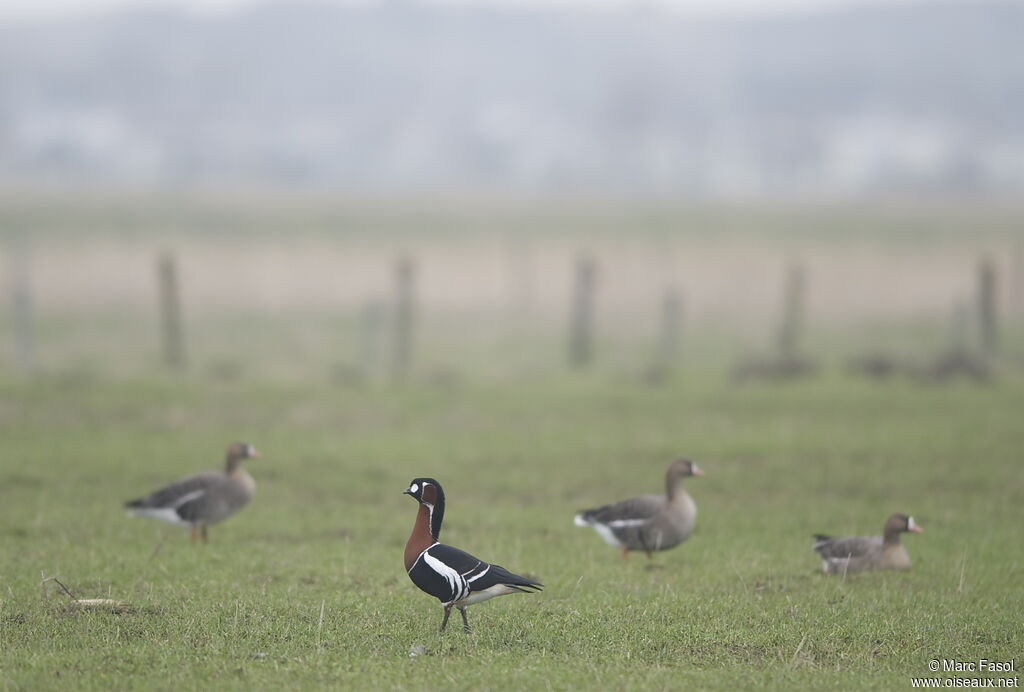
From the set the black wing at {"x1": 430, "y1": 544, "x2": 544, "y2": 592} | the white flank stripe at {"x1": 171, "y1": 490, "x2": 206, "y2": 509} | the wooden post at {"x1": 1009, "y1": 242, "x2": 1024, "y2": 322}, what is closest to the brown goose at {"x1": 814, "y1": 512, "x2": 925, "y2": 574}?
the black wing at {"x1": 430, "y1": 544, "x2": 544, "y2": 592}

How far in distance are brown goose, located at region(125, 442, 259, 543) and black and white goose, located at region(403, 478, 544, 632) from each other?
4.53 metres

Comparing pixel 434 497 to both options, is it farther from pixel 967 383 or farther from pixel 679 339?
pixel 679 339

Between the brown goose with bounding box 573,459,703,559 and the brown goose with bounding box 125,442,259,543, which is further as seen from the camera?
the brown goose with bounding box 125,442,259,543

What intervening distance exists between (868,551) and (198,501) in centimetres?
721

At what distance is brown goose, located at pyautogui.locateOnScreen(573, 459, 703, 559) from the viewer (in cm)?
1180

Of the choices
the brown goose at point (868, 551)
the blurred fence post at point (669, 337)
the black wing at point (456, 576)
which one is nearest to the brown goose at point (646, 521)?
the brown goose at point (868, 551)

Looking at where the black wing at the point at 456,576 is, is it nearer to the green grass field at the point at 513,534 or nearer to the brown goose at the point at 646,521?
the green grass field at the point at 513,534

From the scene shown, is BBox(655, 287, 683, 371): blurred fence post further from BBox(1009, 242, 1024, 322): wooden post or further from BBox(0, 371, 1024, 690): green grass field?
BBox(1009, 242, 1024, 322): wooden post

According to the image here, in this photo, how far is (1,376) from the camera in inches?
913

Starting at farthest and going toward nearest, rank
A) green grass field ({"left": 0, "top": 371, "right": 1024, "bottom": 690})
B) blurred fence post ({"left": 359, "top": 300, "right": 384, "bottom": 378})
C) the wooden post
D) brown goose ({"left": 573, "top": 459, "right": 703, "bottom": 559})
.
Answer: the wooden post < blurred fence post ({"left": 359, "top": 300, "right": 384, "bottom": 378}) < brown goose ({"left": 573, "top": 459, "right": 703, "bottom": 559}) < green grass field ({"left": 0, "top": 371, "right": 1024, "bottom": 690})

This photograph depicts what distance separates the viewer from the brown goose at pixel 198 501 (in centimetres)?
1249

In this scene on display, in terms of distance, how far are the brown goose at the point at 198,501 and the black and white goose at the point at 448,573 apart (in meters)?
4.53

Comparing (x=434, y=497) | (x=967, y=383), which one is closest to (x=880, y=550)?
(x=434, y=497)

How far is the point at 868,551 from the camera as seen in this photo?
1121 cm
